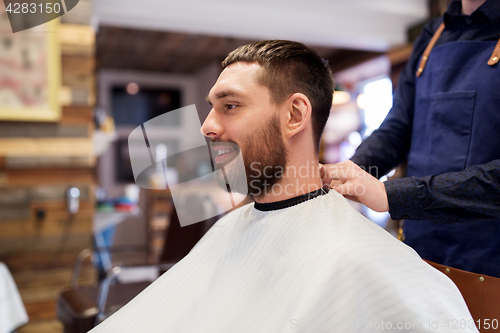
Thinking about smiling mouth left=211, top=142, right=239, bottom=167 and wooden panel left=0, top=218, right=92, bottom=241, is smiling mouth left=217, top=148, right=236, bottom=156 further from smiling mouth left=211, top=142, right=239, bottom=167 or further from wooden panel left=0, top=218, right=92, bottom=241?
wooden panel left=0, top=218, right=92, bottom=241

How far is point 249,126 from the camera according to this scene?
3.21 ft

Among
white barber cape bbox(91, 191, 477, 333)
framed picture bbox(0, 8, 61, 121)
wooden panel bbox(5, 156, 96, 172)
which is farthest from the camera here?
wooden panel bbox(5, 156, 96, 172)

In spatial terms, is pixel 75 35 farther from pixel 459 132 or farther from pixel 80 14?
pixel 459 132

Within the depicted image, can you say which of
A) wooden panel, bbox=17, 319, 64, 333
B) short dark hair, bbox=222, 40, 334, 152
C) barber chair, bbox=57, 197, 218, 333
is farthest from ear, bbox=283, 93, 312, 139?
wooden panel, bbox=17, 319, 64, 333

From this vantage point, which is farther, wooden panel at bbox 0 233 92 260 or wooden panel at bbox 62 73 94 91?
wooden panel at bbox 62 73 94 91

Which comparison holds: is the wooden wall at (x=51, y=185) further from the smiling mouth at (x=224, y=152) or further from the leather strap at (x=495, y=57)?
the leather strap at (x=495, y=57)

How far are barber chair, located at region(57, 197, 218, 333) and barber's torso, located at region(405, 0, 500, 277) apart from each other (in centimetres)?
155

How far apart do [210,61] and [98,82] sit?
6.46ft

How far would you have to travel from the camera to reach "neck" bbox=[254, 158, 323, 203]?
3.34 ft

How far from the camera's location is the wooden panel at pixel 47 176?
2699mm

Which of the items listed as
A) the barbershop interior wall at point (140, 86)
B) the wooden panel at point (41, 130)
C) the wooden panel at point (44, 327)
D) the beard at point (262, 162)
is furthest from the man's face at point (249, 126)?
the barbershop interior wall at point (140, 86)

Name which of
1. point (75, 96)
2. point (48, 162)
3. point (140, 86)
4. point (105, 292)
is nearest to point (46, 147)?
point (48, 162)

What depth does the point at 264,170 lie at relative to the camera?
3.27ft

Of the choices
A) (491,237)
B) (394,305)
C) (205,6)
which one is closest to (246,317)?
(394,305)
